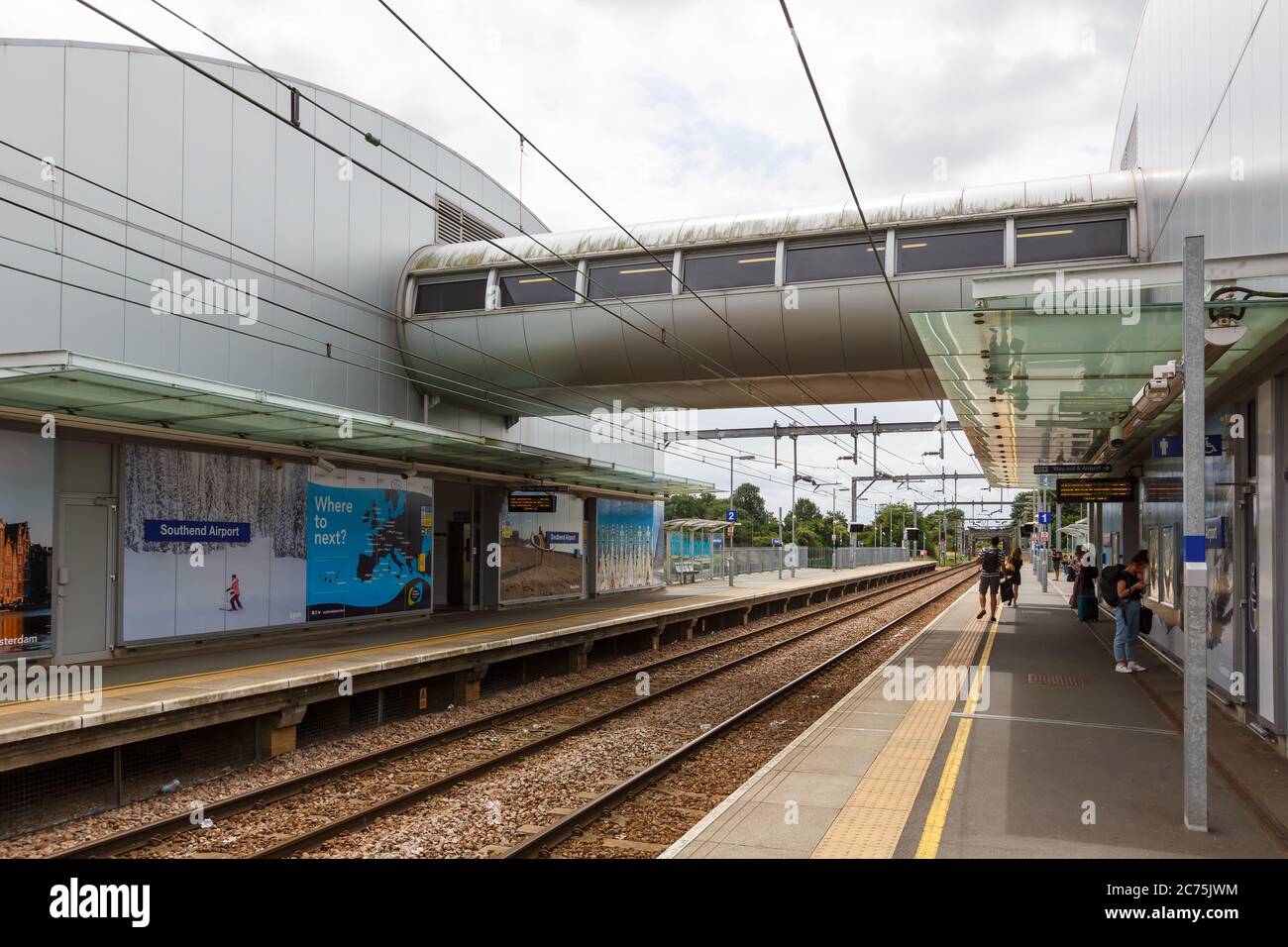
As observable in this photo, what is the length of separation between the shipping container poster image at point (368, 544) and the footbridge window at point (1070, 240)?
11459mm

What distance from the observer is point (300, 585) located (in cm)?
1524

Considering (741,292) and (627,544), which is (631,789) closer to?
(741,292)

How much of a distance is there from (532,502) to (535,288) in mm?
5103

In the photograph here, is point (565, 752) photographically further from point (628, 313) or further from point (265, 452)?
point (628, 313)

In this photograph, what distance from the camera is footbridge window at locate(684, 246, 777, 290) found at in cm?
1664

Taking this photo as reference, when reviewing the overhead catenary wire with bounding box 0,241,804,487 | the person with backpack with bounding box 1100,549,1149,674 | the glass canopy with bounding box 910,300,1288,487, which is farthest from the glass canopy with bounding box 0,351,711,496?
the person with backpack with bounding box 1100,549,1149,674

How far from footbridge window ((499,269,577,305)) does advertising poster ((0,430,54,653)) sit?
897 cm

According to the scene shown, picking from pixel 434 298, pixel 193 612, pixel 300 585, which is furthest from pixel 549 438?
pixel 193 612

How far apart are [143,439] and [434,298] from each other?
7885 millimetres

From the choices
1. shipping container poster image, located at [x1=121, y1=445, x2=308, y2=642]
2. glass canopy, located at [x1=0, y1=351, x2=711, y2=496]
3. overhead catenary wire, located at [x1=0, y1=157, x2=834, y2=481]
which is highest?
overhead catenary wire, located at [x1=0, y1=157, x2=834, y2=481]

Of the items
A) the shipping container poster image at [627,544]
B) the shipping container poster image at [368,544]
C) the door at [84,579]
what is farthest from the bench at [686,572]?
the door at [84,579]

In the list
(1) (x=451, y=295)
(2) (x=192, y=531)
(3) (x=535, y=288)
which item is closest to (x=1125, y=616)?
(3) (x=535, y=288)

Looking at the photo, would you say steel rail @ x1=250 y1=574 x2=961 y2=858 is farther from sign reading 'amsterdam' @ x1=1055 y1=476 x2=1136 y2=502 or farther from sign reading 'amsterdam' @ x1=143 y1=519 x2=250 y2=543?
sign reading 'amsterdam' @ x1=1055 y1=476 x2=1136 y2=502

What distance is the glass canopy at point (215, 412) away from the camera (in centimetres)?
934
